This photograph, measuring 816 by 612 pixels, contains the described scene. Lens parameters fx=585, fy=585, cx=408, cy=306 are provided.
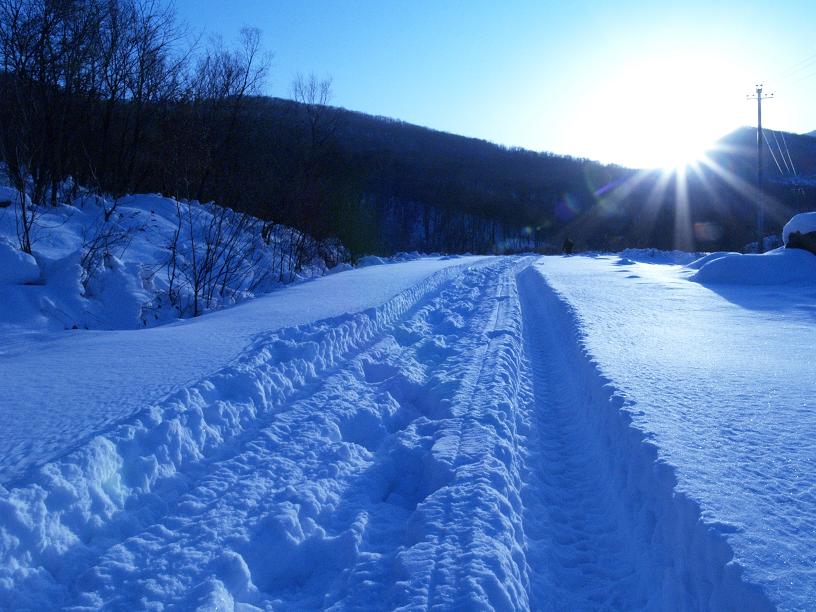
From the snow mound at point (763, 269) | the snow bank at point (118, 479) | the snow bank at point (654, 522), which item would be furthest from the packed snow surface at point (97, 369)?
the snow mound at point (763, 269)

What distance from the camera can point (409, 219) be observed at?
8531 centimetres

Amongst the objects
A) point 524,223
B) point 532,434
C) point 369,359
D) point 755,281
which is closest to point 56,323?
point 369,359

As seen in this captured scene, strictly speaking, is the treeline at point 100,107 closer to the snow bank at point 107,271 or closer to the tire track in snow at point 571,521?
the snow bank at point 107,271

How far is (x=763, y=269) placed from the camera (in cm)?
1436

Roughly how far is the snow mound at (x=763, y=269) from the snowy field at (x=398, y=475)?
8.07 m

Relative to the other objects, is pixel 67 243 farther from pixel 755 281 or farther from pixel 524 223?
pixel 524 223

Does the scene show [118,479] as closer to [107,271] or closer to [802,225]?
[107,271]

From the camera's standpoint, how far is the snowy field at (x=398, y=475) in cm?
273

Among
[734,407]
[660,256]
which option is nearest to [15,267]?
[734,407]

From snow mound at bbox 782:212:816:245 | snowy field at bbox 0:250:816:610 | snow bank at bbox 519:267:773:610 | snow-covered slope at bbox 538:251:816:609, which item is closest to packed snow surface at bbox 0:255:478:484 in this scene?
snowy field at bbox 0:250:816:610

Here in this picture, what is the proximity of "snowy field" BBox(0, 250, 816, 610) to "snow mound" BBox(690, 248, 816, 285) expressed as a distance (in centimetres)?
807

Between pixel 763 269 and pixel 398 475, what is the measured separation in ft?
44.9

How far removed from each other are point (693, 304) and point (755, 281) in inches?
169

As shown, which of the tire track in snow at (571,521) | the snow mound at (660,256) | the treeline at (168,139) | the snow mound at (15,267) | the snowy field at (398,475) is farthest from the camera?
the snow mound at (660,256)
